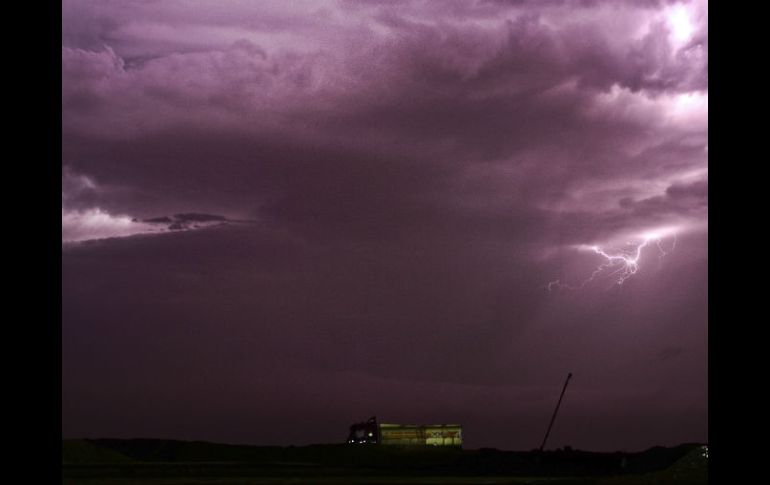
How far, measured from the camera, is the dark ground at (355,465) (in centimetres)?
3666

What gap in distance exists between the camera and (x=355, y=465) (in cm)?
5384

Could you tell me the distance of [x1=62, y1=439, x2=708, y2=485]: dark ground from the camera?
3666cm
